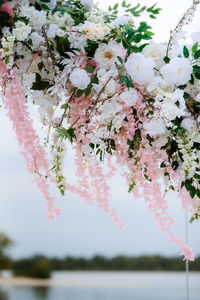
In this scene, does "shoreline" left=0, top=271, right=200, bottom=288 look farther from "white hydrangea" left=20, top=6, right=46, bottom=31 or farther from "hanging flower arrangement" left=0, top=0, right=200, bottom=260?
"white hydrangea" left=20, top=6, right=46, bottom=31

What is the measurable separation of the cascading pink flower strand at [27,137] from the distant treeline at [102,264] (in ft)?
8.86

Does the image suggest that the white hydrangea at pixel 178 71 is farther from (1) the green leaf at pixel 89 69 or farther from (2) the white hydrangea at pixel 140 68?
(1) the green leaf at pixel 89 69

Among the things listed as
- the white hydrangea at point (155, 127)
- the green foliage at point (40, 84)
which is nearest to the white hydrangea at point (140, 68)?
the white hydrangea at point (155, 127)

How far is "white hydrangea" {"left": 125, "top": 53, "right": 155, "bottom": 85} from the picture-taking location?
37.1 inches

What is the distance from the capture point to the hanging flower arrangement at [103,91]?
37.8 inches

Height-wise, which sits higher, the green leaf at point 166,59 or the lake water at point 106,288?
the green leaf at point 166,59

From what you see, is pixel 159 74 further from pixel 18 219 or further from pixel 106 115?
pixel 18 219

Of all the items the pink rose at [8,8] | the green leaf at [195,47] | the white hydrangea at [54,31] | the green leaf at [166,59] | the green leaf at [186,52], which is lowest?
the green leaf at [166,59]

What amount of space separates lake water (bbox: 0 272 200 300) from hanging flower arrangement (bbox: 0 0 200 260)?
276 centimetres

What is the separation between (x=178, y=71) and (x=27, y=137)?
43 centimetres

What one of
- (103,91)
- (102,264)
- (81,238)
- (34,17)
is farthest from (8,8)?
(102,264)

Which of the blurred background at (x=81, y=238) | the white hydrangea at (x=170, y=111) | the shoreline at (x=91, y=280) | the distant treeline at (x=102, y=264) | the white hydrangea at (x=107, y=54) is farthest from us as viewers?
the shoreline at (x=91, y=280)

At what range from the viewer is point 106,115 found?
0.98 metres

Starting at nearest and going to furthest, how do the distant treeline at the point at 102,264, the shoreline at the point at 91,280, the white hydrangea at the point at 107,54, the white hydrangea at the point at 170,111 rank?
the white hydrangea at the point at 170,111
the white hydrangea at the point at 107,54
the distant treeline at the point at 102,264
the shoreline at the point at 91,280
